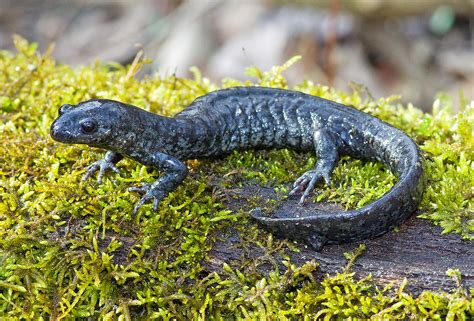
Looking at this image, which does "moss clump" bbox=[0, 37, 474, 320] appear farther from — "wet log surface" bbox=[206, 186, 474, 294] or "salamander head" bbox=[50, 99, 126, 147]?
"salamander head" bbox=[50, 99, 126, 147]

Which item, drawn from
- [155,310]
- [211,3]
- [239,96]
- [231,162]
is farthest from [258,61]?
[155,310]

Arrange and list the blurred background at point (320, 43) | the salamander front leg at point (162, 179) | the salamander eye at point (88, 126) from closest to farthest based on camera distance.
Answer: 1. the salamander front leg at point (162, 179)
2. the salamander eye at point (88, 126)
3. the blurred background at point (320, 43)

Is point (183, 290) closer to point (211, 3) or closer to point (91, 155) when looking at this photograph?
point (91, 155)

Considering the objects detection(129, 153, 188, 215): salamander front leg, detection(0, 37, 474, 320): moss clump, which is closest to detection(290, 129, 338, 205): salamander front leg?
detection(0, 37, 474, 320): moss clump

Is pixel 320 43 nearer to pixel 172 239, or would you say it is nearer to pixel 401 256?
pixel 401 256

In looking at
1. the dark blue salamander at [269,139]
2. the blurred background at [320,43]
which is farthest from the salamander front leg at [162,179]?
the blurred background at [320,43]

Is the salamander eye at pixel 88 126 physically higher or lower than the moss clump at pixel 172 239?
higher

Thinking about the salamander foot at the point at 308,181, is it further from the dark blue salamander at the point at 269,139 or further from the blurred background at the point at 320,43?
the blurred background at the point at 320,43
